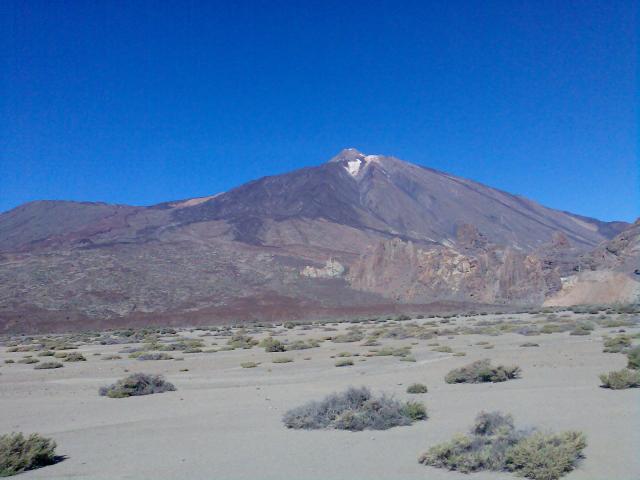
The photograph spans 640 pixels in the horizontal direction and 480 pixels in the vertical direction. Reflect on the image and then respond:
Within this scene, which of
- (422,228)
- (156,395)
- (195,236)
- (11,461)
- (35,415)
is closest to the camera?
(11,461)

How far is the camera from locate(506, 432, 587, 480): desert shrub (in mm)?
7145

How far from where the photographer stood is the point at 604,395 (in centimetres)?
1268

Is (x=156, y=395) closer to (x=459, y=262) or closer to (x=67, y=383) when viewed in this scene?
(x=67, y=383)

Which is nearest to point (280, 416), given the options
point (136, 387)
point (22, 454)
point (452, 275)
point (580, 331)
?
point (22, 454)

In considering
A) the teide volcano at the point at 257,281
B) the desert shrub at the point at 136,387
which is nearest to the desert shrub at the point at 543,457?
the desert shrub at the point at 136,387

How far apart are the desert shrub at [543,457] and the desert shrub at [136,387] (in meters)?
11.7

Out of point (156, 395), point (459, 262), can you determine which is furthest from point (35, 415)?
point (459, 262)

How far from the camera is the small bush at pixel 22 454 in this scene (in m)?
8.36

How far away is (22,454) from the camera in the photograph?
8.58 meters

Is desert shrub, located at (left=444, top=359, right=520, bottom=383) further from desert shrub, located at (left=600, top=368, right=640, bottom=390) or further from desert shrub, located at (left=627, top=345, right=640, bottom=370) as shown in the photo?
desert shrub, located at (left=600, top=368, right=640, bottom=390)

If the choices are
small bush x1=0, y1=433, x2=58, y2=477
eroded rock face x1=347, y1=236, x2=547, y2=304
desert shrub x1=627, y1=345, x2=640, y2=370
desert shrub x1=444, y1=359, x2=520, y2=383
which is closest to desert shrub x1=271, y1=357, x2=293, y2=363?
desert shrub x1=444, y1=359, x2=520, y2=383

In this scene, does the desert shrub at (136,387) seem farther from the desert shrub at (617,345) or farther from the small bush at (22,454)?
the desert shrub at (617,345)

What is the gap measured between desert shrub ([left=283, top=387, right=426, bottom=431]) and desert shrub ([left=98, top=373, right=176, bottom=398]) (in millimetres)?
6695

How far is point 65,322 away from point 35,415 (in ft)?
185
